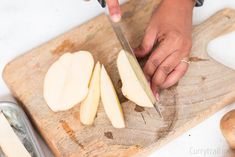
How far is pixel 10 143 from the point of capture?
92 cm

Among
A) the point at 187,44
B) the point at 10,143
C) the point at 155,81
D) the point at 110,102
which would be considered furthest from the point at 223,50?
the point at 10,143

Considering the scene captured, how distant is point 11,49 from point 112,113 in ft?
1.22

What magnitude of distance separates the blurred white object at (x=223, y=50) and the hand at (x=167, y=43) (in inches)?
3.7

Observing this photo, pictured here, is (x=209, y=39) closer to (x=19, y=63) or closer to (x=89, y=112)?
(x=89, y=112)

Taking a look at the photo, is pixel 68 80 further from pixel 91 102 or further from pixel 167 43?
pixel 167 43

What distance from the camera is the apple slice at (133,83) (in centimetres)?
96

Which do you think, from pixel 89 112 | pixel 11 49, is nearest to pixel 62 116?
pixel 89 112

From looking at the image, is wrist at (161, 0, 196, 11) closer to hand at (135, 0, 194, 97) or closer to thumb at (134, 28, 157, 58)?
hand at (135, 0, 194, 97)

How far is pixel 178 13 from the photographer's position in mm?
1114

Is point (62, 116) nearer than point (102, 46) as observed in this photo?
Yes

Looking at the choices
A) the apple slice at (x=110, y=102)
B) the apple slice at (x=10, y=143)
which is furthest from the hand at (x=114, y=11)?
the apple slice at (x=10, y=143)

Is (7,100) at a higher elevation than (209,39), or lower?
higher

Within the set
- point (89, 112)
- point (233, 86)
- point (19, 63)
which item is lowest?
point (233, 86)

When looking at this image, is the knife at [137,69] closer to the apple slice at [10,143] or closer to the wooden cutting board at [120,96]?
the wooden cutting board at [120,96]
